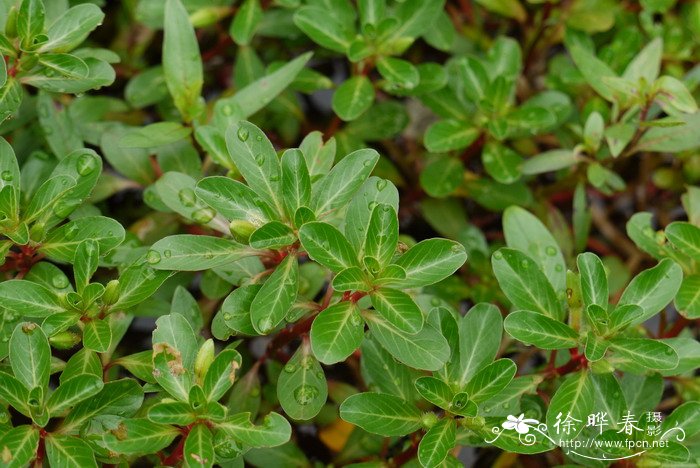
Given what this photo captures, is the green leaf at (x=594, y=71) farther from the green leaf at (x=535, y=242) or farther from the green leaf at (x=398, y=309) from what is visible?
the green leaf at (x=398, y=309)

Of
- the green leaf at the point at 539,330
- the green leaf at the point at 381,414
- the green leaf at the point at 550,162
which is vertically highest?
the green leaf at the point at 539,330

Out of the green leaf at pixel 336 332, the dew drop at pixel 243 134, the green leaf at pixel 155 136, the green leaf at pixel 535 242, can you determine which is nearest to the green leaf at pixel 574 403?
the green leaf at pixel 535 242

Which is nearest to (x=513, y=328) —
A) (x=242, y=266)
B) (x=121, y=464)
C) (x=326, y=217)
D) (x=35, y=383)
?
(x=326, y=217)

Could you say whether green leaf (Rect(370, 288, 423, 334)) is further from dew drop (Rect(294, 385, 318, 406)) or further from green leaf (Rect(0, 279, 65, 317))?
green leaf (Rect(0, 279, 65, 317))

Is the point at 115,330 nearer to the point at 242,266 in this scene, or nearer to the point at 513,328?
the point at 242,266

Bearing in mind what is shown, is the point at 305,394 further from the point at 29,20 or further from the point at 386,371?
the point at 29,20

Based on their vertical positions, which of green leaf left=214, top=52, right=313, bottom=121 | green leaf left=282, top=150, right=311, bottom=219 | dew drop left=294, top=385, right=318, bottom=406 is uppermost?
green leaf left=282, top=150, right=311, bottom=219

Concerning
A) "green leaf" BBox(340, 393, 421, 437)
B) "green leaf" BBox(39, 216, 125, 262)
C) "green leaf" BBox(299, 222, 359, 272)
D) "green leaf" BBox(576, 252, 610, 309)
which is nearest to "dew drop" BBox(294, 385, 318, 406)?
"green leaf" BBox(340, 393, 421, 437)
